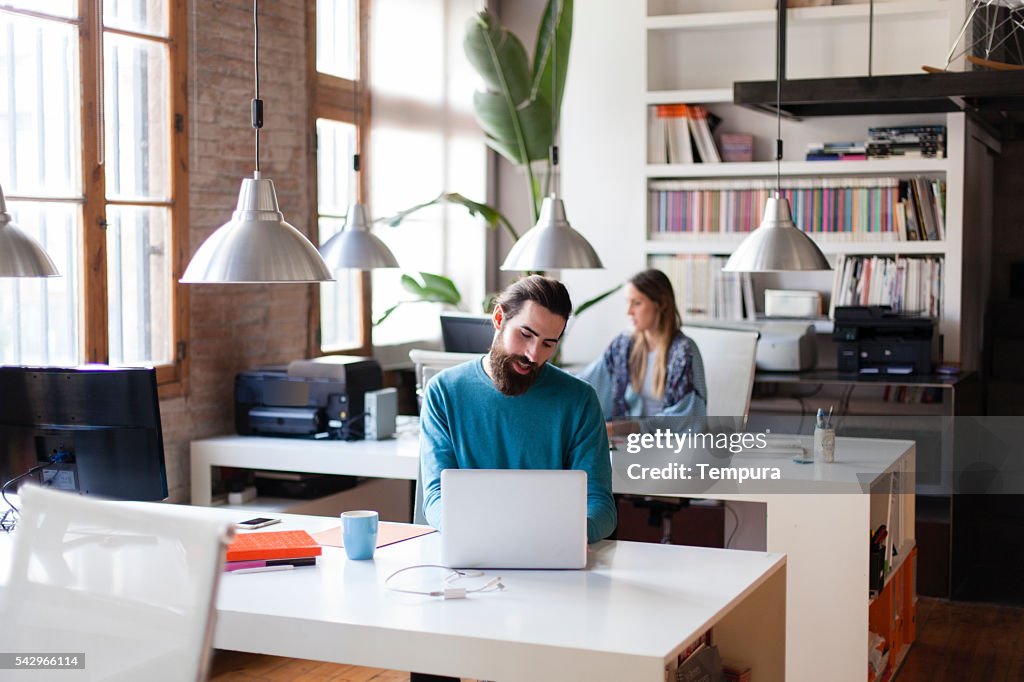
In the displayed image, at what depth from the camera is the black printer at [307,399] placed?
15.3ft

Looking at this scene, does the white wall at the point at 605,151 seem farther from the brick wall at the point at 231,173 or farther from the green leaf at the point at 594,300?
the brick wall at the point at 231,173

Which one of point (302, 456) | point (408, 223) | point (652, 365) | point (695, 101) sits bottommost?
point (302, 456)

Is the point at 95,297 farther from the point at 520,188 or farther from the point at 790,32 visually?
the point at 790,32

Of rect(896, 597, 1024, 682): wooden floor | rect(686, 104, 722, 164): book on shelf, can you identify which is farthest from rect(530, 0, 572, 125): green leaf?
rect(896, 597, 1024, 682): wooden floor

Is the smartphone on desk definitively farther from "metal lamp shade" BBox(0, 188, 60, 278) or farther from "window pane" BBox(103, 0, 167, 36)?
"window pane" BBox(103, 0, 167, 36)

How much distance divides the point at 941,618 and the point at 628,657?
11.2 feet

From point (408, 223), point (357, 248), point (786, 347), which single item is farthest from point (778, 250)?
point (408, 223)

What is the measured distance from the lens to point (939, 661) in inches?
173

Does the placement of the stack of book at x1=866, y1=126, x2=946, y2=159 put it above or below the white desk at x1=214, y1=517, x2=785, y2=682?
above

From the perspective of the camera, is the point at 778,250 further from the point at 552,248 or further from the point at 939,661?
the point at 939,661

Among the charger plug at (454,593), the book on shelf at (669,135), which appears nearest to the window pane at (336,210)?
the book on shelf at (669,135)

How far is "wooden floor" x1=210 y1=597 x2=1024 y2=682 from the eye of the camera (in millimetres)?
4188

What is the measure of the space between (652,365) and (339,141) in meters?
1.94

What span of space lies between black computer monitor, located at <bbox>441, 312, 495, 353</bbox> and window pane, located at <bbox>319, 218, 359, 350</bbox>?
1145 mm
